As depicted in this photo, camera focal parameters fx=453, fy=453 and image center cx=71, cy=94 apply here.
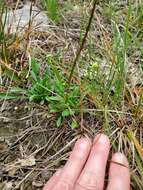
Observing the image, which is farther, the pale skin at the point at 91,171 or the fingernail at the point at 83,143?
the fingernail at the point at 83,143

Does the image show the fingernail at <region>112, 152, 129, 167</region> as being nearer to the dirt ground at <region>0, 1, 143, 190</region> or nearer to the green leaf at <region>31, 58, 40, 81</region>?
the dirt ground at <region>0, 1, 143, 190</region>

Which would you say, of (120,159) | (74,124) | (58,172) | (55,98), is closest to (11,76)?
(55,98)

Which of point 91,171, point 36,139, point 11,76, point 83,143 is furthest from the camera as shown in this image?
point 11,76

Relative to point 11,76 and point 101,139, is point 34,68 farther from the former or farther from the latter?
point 101,139

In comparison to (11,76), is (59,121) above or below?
below

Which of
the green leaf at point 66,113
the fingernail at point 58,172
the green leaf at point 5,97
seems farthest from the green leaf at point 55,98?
the fingernail at point 58,172

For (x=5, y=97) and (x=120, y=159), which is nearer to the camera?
(x=120, y=159)

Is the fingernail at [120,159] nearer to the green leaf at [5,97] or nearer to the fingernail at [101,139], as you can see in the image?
the fingernail at [101,139]

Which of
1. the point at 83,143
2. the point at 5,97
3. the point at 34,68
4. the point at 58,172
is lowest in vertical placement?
the point at 58,172
